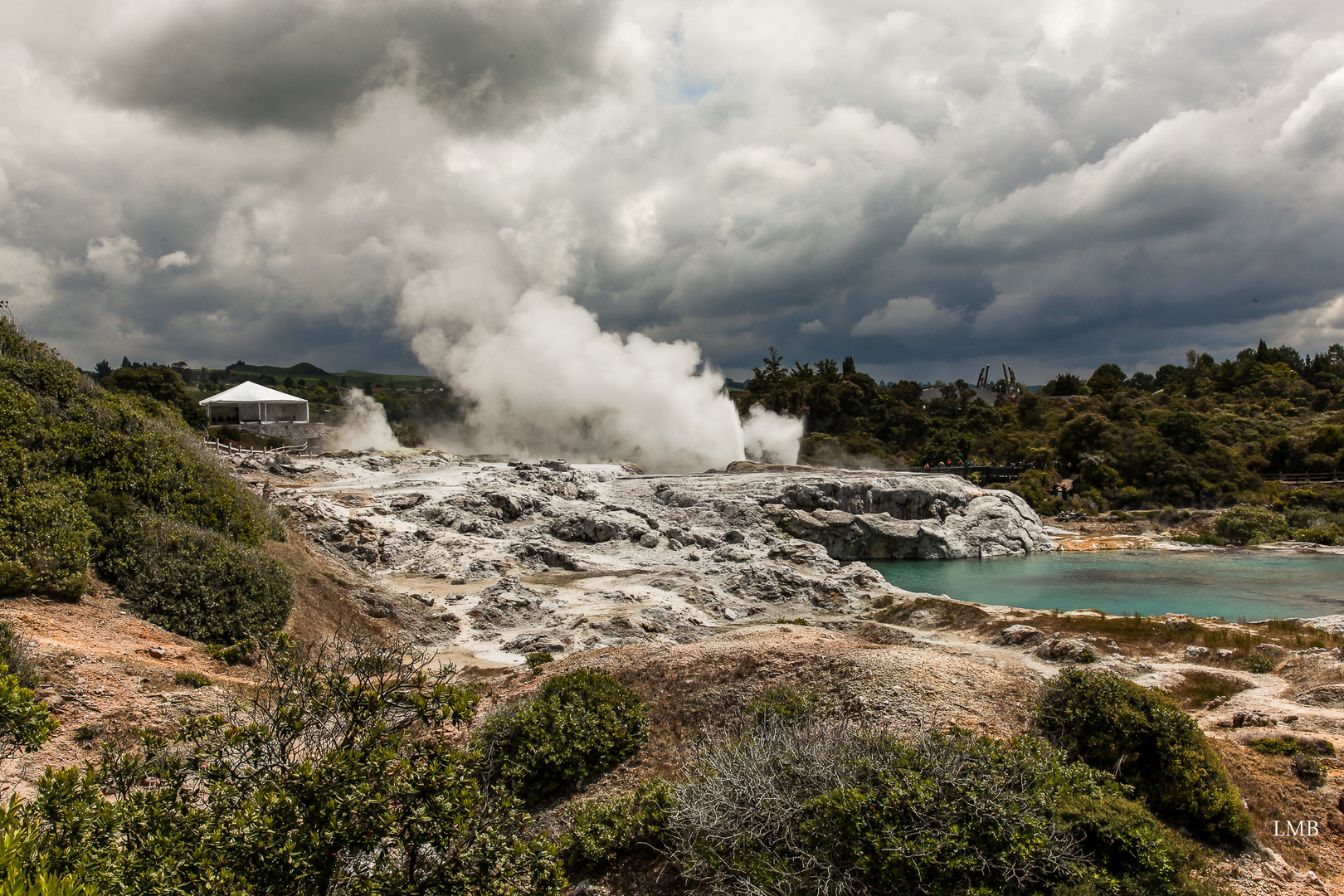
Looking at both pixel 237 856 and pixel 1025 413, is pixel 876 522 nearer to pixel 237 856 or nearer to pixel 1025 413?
pixel 237 856

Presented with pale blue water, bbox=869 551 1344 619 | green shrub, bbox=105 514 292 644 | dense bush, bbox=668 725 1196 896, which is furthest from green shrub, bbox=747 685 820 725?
pale blue water, bbox=869 551 1344 619

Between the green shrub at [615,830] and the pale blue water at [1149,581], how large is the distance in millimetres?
21975

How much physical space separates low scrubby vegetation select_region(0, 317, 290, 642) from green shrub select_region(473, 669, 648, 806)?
662 centimetres

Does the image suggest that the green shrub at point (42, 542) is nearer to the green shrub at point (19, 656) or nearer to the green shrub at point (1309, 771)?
the green shrub at point (19, 656)

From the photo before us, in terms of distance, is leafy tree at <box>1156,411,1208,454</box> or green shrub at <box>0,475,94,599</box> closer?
green shrub at <box>0,475,94,599</box>

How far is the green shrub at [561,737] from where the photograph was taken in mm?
8250

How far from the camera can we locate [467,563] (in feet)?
78.2

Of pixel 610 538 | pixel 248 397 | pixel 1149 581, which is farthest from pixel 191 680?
pixel 248 397

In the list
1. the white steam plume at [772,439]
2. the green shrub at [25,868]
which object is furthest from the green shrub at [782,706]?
the white steam plume at [772,439]

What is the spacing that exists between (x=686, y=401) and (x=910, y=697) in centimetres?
4399

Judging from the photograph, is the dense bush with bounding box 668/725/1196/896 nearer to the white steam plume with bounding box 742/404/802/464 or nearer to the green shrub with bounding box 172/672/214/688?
the green shrub with bounding box 172/672/214/688

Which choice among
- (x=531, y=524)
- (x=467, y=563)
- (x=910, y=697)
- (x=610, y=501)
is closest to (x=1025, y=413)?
(x=610, y=501)

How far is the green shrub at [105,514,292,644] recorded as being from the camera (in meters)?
11.9

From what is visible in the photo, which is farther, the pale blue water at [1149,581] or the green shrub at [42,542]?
the pale blue water at [1149,581]
